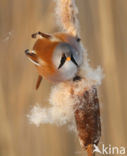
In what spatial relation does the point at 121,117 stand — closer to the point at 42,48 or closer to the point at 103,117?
the point at 103,117

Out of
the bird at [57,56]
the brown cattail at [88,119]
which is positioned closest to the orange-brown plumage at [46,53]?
the bird at [57,56]

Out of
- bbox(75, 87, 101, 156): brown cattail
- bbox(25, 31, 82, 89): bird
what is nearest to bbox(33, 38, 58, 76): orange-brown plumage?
bbox(25, 31, 82, 89): bird

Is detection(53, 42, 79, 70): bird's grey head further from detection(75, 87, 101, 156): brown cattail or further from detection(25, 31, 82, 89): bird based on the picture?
detection(75, 87, 101, 156): brown cattail

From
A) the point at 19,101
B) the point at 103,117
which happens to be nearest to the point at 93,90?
the point at 103,117

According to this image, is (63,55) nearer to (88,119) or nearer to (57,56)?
(57,56)

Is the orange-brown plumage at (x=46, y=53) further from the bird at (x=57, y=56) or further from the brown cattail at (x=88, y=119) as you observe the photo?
the brown cattail at (x=88, y=119)
